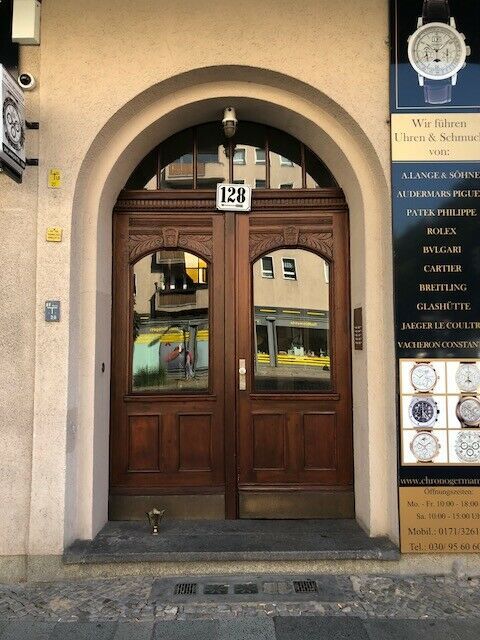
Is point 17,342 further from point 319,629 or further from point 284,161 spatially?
point 319,629

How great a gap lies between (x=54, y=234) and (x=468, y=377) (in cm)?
364

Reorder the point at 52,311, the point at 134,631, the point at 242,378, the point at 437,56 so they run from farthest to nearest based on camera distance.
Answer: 1. the point at 242,378
2. the point at 437,56
3. the point at 52,311
4. the point at 134,631

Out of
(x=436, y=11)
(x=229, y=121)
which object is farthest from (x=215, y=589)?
(x=436, y=11)

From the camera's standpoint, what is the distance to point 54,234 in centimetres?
434

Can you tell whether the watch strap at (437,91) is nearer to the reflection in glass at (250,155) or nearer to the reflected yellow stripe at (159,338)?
the reflection in glass at (250,155)

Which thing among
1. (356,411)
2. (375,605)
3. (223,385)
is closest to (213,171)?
(223,385)

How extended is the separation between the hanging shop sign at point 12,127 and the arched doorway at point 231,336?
1.10 meters

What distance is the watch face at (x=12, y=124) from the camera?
3.90 metres

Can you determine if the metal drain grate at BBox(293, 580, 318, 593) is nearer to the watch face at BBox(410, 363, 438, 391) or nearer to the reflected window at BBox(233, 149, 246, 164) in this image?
the watch face at BBox(410, 363, 438, 391)

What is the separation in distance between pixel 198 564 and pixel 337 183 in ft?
12.0

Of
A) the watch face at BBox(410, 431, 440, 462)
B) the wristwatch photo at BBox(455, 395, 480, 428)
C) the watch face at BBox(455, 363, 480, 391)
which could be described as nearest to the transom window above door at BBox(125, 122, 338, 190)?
the watch face at BBox(455, 363, 480, 391)

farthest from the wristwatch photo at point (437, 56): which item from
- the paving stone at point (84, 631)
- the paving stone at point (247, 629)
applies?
the paving stone at point (84, 631)

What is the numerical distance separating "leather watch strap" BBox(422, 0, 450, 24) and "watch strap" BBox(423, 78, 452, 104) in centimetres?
52

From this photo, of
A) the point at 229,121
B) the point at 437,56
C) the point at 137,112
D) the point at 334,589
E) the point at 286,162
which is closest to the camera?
the point at 334,589
